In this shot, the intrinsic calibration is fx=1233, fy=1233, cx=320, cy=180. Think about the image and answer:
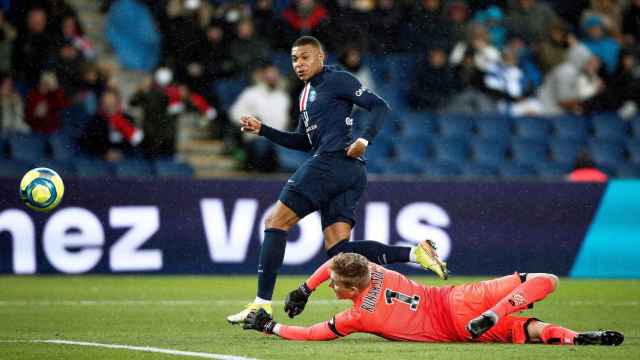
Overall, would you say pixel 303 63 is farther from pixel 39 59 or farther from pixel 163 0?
pixel 163 0

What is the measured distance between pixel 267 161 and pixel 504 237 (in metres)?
3.67

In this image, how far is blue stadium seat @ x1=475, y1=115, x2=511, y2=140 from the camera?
19031 millimetres

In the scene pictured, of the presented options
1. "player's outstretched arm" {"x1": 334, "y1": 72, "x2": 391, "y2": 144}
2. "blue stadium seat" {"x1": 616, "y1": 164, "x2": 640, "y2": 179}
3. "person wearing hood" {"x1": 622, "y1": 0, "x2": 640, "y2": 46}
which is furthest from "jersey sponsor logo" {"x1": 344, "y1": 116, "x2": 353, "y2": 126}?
"person wearing hood" {"x1": 622, "y1": 0, "x2": 640, "y2": 46}

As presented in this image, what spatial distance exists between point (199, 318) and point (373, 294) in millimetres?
2912

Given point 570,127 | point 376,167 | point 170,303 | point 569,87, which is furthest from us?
point 569,87

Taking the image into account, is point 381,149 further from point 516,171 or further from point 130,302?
point 130,302

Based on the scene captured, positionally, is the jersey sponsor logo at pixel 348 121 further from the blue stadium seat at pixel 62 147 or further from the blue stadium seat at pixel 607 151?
the blue stadium seat at pixel 607 151

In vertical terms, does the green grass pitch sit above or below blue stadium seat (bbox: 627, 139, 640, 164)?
below

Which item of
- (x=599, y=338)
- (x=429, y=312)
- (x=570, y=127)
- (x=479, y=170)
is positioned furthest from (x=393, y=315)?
(x=570, y=127)

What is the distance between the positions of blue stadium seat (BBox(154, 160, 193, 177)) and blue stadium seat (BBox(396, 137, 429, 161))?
3.31m

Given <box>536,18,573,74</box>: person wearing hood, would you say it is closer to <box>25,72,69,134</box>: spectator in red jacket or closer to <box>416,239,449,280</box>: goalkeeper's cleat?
<box>25,72,69,134</box>: spectator in red jacket

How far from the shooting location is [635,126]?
19.6 meters

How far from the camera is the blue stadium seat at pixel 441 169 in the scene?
713 inches

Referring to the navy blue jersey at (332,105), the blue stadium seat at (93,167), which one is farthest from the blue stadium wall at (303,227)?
the navy blue jersey at (332,105)
